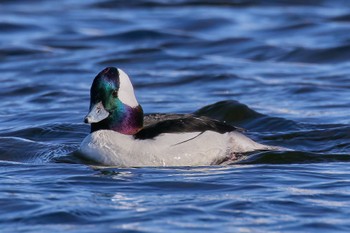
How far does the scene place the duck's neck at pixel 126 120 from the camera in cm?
1272

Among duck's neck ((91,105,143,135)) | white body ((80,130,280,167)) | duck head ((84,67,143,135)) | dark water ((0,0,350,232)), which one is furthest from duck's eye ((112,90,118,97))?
dark water ((0,0,350,232))

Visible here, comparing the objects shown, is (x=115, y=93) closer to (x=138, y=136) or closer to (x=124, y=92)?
(x=124, y=92)

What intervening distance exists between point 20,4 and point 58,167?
1581 centimetres

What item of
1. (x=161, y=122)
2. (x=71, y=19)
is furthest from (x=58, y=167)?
(x=71, y=19)

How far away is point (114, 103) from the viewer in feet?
41.6

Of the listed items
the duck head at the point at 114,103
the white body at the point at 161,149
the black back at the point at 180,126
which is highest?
the duck head at the point at 114,103

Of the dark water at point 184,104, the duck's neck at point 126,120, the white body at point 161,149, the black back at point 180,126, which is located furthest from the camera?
the duck's neck at point 126,120

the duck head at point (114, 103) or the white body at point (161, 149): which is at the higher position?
the duck head at point (114, 103)

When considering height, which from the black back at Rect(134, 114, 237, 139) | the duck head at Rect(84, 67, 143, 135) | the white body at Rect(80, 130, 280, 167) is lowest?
the white body at Rect(80, 130, 280, 167)

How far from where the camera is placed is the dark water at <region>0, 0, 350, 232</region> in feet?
33.6

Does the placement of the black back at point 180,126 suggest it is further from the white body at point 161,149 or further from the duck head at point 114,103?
the duck head at point 114,103

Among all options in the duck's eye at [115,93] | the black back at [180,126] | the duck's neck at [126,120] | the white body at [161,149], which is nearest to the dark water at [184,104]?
the white body at [161,149]

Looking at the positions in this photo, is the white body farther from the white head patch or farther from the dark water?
the white head patch

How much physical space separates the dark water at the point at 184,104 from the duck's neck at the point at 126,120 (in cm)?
62
